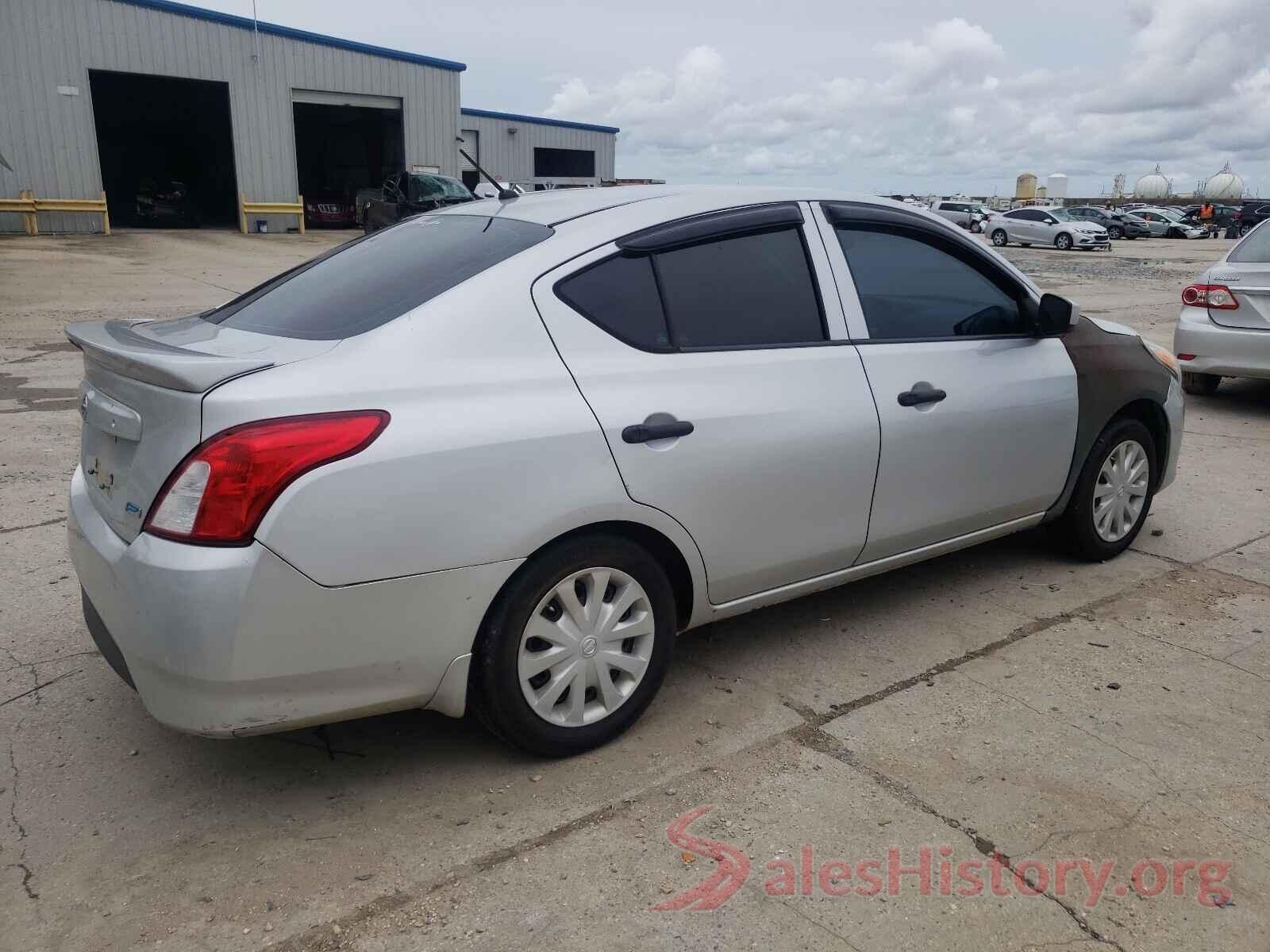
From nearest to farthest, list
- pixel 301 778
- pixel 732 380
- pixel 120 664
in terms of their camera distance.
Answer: pixel 120 664 → pixel 301 778 → pixel 732 380

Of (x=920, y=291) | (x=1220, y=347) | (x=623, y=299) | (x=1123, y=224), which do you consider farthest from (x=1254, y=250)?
(x=1123, y=224)

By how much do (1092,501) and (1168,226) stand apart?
5095 centimetres

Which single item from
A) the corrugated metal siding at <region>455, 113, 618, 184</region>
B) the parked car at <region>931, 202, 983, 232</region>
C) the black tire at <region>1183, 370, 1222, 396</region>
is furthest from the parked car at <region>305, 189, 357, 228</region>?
the black tire at <region>1183, 370, 1222, 396</region>

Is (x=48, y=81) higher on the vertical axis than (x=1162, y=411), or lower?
higher

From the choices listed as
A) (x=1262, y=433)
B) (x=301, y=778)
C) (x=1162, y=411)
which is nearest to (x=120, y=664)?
(x=301, y=778)

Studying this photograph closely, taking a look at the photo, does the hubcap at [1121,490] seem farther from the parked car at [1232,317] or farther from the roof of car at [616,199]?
the parked car at [1232,317]

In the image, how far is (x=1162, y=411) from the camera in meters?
4.75

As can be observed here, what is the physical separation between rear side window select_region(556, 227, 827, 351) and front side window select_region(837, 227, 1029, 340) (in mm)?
271

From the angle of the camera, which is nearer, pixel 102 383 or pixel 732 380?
pixel 102 383

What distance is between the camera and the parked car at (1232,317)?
7.71 m

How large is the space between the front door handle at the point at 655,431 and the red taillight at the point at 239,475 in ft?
2.63

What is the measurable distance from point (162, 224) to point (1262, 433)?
94.3ft

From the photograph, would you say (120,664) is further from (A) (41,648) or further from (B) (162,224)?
(B) (162,224)

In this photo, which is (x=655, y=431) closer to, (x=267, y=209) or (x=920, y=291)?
(x=920, y=291)
